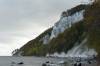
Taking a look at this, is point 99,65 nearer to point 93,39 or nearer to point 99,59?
point 99,59

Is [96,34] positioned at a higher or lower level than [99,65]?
higher

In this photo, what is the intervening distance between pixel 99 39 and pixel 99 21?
3951 millimetres

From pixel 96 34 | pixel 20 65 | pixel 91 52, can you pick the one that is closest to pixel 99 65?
pixel 96 34

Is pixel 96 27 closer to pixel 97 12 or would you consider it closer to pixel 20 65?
pixel 97 12

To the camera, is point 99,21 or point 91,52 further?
point 91,52

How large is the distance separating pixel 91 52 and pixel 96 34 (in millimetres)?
114092

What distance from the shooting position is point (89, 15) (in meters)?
83.6

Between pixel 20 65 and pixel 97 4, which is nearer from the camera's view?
pixel 97 4

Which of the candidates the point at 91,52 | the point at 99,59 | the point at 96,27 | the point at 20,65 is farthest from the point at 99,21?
the point at 91,52

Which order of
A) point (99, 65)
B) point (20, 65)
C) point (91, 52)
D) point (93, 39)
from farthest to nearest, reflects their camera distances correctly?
point (91, 52) → point (20, 65) → point (93, 39) → point (99, 65)

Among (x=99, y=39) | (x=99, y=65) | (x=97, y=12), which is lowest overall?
(x=99, y=65)

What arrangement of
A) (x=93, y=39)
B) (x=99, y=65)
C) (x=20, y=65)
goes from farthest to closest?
(x=20, y=65), (x=93, y=39), (x=99, y=65)

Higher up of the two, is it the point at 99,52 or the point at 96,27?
the point at 96,27

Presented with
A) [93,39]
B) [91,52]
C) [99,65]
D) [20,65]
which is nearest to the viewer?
[99,65]
